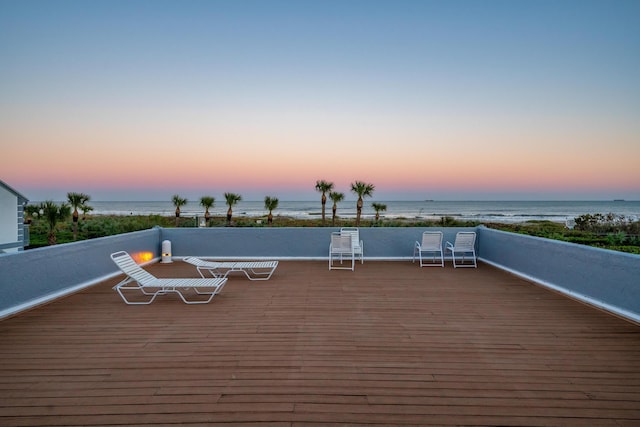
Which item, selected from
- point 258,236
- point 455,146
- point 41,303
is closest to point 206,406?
point 41,303

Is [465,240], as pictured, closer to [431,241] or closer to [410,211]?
[431,241]

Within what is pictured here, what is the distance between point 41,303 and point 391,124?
1154 centimetres

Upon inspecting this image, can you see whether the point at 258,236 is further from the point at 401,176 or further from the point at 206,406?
the point at 401,176

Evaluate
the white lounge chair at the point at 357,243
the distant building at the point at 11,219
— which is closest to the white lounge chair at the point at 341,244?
the white lounge chair at the point at 357,243

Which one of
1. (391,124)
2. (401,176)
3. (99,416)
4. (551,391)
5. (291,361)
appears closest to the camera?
(99,416)

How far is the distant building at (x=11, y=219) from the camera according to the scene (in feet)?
31.0

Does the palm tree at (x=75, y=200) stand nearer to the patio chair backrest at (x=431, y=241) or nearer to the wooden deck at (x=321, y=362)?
the wooden deck at (x=321, y=362)

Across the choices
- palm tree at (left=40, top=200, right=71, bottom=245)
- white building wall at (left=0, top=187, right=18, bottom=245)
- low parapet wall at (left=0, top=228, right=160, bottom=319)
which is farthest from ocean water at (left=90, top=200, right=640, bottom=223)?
low parapet wall at (left=0, top=228, right=160, bottom=319)

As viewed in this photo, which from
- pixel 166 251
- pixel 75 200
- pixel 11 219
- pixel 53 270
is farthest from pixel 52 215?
pixel 53 270

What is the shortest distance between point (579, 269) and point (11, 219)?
44.6 ft

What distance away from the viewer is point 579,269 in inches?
180

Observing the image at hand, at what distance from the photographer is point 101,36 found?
29.2ft

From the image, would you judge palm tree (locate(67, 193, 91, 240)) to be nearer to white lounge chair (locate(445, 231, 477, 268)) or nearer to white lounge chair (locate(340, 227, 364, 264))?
white lounge chair (locate(340, 227, 364, 264))

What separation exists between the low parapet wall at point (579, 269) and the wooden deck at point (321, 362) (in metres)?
0.23
